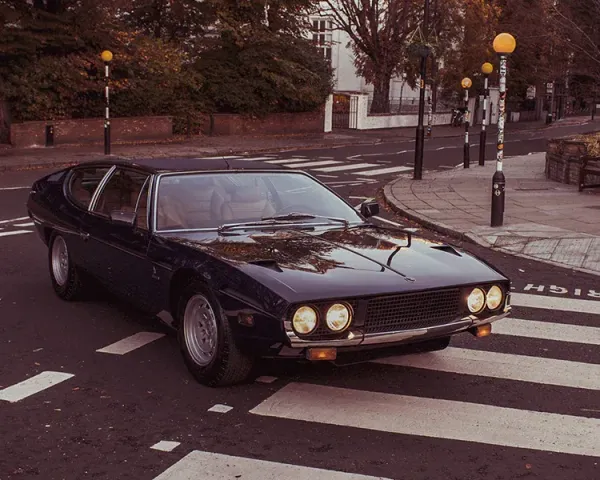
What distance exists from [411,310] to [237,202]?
1.98m

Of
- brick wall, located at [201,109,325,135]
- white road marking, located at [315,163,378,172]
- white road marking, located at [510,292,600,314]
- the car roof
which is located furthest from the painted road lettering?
brick wall, located at [201,109,325,135]

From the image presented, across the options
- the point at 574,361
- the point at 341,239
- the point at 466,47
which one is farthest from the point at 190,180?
the point at 466,47

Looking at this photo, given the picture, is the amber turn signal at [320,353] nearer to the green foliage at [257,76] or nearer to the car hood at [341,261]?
the car hood at [341,261]

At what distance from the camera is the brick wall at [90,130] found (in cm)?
2959

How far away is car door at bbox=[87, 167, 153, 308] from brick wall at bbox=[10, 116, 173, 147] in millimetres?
23072

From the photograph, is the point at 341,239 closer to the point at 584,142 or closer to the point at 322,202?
the point at 322,202

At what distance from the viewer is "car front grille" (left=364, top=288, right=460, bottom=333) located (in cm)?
560

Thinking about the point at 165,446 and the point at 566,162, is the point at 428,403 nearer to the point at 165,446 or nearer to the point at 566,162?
the point at 165,446

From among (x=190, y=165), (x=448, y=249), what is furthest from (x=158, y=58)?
(x=448, y=249)

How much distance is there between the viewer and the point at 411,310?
5.74m

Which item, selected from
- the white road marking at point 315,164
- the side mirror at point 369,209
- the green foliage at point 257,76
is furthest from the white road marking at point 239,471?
the green foliage at point 257,76

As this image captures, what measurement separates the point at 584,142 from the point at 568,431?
17.4 meters

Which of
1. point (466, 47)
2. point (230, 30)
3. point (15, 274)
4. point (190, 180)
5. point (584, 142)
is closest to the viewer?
point (190, 180)

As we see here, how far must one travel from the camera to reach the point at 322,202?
7461 millimetres
